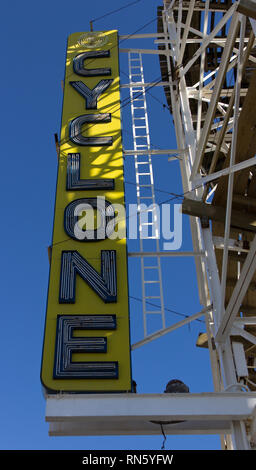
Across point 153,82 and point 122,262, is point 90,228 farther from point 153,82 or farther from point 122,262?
point 153,82

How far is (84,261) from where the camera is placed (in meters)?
11.4

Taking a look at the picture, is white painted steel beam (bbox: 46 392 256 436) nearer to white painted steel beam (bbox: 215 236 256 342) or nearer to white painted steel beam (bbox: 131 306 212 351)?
white painted steel beam (bbox: 215 236 256 342)

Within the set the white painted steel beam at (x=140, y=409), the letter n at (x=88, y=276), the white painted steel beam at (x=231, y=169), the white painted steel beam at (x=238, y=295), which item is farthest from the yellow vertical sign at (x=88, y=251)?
the white painted steel beam at (x=231, y=169)

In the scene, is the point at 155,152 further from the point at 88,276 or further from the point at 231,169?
the point at 231,169

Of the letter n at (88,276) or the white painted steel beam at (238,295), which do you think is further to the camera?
the letter n at (88,276)

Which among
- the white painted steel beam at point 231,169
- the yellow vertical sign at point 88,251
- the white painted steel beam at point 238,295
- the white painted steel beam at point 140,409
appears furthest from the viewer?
the yellow vertical sign at point 88,251

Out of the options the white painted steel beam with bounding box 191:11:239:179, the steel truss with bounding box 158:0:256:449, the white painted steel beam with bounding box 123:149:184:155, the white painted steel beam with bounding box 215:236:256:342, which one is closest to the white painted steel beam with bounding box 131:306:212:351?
the steel truss with bounding box 158:0:256:449

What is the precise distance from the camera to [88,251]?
38.1 feet

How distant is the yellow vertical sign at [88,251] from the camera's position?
387 inches

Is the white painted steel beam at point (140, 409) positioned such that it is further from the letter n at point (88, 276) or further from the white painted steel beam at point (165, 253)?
the white painted steel beam at point (165, 253)

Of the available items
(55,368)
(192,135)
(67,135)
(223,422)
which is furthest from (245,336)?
(67,135)

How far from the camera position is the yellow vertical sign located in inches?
387

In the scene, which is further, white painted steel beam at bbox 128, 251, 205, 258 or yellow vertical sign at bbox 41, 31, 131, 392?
white painted steel beam at bbox 128, 251, 205, 258

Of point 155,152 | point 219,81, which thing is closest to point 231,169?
point 219,81
